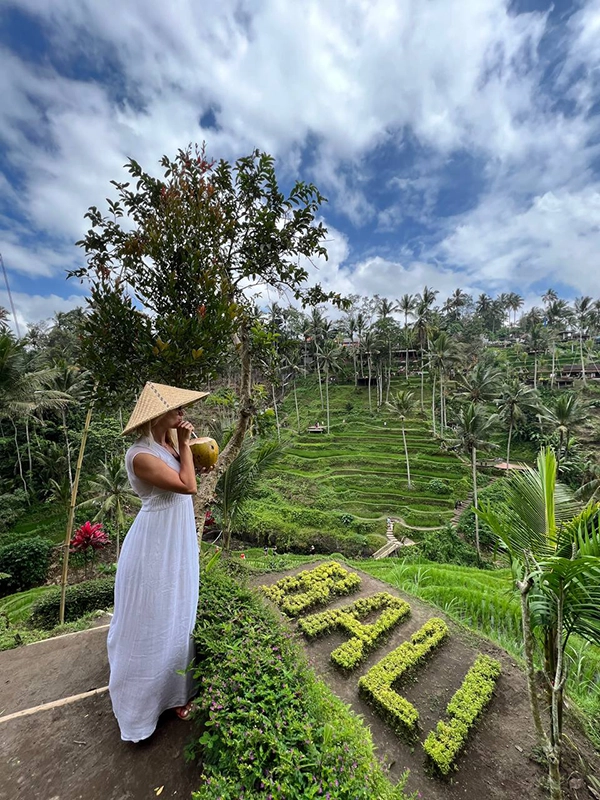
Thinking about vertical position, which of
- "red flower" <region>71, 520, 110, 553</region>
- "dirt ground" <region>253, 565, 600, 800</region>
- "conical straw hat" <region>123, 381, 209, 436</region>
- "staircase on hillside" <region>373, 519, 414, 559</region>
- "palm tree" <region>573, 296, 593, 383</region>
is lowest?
"staircase on hillside" <region>373, 519, 414, 559</region>

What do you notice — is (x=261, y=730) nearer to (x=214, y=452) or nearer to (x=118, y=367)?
(x=214, y=452)

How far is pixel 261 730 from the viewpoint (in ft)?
5.47

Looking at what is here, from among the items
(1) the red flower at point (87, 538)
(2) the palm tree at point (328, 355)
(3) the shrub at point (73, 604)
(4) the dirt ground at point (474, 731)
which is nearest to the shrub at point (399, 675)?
(4) the dirt ground at point (474, 731)

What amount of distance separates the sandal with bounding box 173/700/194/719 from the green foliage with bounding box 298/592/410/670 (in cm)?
209

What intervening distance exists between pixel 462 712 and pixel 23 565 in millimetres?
14730

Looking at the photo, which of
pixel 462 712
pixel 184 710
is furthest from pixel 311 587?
pixel 184 710

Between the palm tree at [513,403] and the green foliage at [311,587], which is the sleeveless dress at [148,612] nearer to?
the green foliage at [311,587]

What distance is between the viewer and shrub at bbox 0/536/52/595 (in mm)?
12211

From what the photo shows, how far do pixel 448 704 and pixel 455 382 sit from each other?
1523 inches

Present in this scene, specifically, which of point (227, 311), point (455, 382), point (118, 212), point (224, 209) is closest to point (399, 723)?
point (227, 311)

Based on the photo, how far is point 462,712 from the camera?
3244 millimetres

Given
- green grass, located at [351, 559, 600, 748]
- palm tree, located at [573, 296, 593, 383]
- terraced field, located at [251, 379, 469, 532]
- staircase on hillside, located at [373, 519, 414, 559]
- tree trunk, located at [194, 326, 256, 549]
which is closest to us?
green grass, located at [351, 559, 600, 748]

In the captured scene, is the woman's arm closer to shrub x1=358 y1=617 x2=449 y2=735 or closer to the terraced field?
shrub x1=358 y1=617 x2=449 y2=735

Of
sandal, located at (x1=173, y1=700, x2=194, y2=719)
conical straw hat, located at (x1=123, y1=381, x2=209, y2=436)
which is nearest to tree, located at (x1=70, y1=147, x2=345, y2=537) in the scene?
conical straw hat, located at (x1=123, y1=381, x2=209, y2=436)
